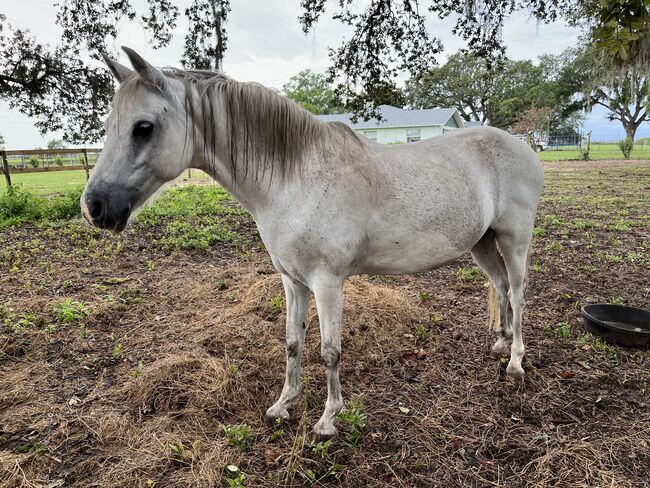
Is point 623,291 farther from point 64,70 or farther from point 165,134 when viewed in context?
point 64,70

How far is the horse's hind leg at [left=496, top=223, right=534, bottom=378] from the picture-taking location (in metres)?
2.96

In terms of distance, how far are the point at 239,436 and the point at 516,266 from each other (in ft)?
7.57

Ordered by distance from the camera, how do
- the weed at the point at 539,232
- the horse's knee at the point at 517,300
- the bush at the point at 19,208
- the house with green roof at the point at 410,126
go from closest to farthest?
the horse's knee at the point at 517,300 → the weed at the point at 539,232 → the bush at the point at 19,208 → the house with green roof at the point at 410,126

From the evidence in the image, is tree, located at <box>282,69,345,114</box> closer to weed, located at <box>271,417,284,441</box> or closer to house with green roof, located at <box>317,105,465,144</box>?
house with green roof, located at <box>317,105,465,144</box>

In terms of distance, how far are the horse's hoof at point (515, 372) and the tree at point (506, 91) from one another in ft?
139

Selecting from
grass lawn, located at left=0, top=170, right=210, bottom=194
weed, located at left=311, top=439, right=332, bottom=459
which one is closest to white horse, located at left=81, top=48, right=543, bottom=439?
weed, located at left=311, top=439, right=332, bottom=459

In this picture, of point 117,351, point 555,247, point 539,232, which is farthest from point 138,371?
point 539,232

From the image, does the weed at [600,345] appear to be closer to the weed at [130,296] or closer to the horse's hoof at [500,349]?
the horse's hoof at [500,349]

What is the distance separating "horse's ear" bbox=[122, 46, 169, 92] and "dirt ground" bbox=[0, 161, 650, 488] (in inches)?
75.6

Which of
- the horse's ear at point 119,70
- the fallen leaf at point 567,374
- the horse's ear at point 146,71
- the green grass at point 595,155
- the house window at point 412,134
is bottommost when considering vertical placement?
the fallen leaf at point 567,374

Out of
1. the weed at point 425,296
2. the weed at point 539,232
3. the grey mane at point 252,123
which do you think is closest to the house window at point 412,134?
the weed at point 539,232

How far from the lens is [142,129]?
1.78 meters

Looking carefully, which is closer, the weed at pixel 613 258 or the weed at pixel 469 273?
the weed at pixel 469 273

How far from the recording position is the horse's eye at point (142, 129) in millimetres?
1770
